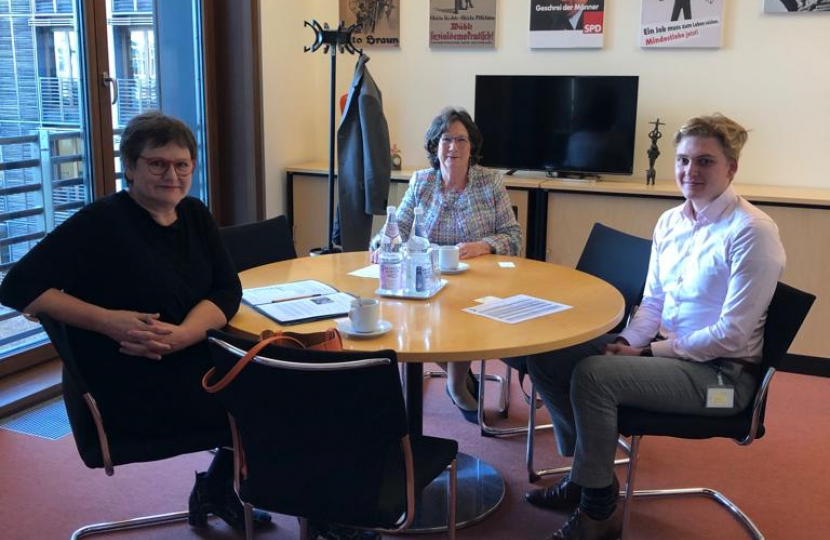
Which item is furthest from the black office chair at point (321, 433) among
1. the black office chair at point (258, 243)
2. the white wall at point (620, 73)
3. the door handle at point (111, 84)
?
the white wall at point (620, 73)

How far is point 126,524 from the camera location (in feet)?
7.89

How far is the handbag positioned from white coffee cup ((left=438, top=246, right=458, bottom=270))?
0.86m

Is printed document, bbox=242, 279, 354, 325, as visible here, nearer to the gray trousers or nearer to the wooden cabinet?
the gray trousers

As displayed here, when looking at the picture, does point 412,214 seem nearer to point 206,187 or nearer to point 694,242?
point 694,242

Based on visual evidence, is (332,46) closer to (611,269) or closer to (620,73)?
(620,73)

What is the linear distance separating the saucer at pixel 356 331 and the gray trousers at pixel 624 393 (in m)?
0.56

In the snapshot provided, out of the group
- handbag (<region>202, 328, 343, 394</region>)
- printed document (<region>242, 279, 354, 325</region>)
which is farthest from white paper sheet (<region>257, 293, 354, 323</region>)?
handbag (<region>202, 328, 343, 394</region>)

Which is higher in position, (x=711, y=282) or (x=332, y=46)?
(x=332, y=46)

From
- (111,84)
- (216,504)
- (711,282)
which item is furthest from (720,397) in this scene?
(111,84)

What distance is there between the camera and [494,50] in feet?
15.0

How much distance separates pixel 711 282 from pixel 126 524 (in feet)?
5.83

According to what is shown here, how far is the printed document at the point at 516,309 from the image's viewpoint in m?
2.18

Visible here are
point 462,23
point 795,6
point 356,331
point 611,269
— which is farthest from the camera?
point 462,23

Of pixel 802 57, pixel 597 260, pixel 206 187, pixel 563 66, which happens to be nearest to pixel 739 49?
pixel 802 57
